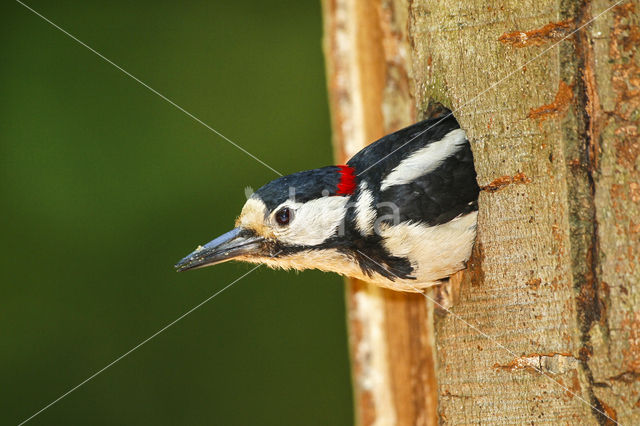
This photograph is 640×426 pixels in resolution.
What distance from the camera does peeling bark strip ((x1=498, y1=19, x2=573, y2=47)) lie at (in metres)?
1.94

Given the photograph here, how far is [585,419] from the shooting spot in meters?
1.83

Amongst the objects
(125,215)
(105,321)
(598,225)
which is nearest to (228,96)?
(125,215)

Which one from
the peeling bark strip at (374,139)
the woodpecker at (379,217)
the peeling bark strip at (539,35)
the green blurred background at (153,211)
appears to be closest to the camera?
the peeling bark strip at (539,35)

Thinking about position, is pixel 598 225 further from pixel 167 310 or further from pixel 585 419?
pixel 167 310

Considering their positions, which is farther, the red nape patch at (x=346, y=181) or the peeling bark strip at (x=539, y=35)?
the red nape patch at (x=346, y=181)

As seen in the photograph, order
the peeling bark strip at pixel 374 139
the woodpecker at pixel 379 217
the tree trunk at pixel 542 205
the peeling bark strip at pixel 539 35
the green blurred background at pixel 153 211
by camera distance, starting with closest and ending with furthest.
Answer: the tree trunk at pixel 542 205 → the peeling bark strip at pixel 539 35 → the woodpecker at pixel 379 217 → the peeling bark strip at pixel 374 139 → the green blurred background at pixel 153 211

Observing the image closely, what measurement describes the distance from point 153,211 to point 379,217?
2768 millimetres

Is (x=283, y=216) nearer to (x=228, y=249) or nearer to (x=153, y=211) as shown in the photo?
(x=228, y=249)

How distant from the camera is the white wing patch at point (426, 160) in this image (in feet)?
7.68

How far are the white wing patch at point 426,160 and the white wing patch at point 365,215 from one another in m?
0.06

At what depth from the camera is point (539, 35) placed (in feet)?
6.53

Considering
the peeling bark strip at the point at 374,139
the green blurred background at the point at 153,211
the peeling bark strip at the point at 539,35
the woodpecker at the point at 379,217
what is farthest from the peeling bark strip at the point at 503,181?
the green blurred background at the point at 153,211

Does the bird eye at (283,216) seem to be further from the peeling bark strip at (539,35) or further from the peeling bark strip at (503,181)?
the peeling bark strip at (539,35)

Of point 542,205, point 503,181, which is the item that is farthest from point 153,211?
point 542,205
